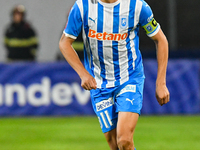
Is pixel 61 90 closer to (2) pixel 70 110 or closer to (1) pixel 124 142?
(2) pixel 70 110

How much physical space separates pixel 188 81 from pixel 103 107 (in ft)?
16.9

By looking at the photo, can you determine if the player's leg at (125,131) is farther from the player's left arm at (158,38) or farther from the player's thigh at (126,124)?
the player's left arm at (158,38)

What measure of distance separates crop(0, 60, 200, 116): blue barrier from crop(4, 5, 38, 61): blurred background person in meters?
1.38

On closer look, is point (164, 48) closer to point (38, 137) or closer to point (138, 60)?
point (138, 60)

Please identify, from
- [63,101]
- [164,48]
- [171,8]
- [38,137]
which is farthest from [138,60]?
[171,8]

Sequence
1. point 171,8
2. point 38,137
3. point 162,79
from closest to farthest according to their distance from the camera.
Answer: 1. point 162,79
2. point 38,137
3. point 171,8

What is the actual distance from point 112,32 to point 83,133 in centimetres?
358

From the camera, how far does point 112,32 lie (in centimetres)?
445

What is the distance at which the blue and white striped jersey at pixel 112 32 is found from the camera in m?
4.41

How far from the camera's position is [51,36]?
13352 millimetres

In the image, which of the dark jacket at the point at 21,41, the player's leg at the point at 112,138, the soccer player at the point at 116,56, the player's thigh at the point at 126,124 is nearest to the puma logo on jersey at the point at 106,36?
the soccer player at the point at 116,56

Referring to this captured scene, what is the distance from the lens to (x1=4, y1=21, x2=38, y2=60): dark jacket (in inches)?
417

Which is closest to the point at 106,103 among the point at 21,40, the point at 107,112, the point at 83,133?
the point at 107,112

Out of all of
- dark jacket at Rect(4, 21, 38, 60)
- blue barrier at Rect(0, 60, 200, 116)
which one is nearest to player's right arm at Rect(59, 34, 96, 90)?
blue barrier at Rect(0, 60, 200, 116)
